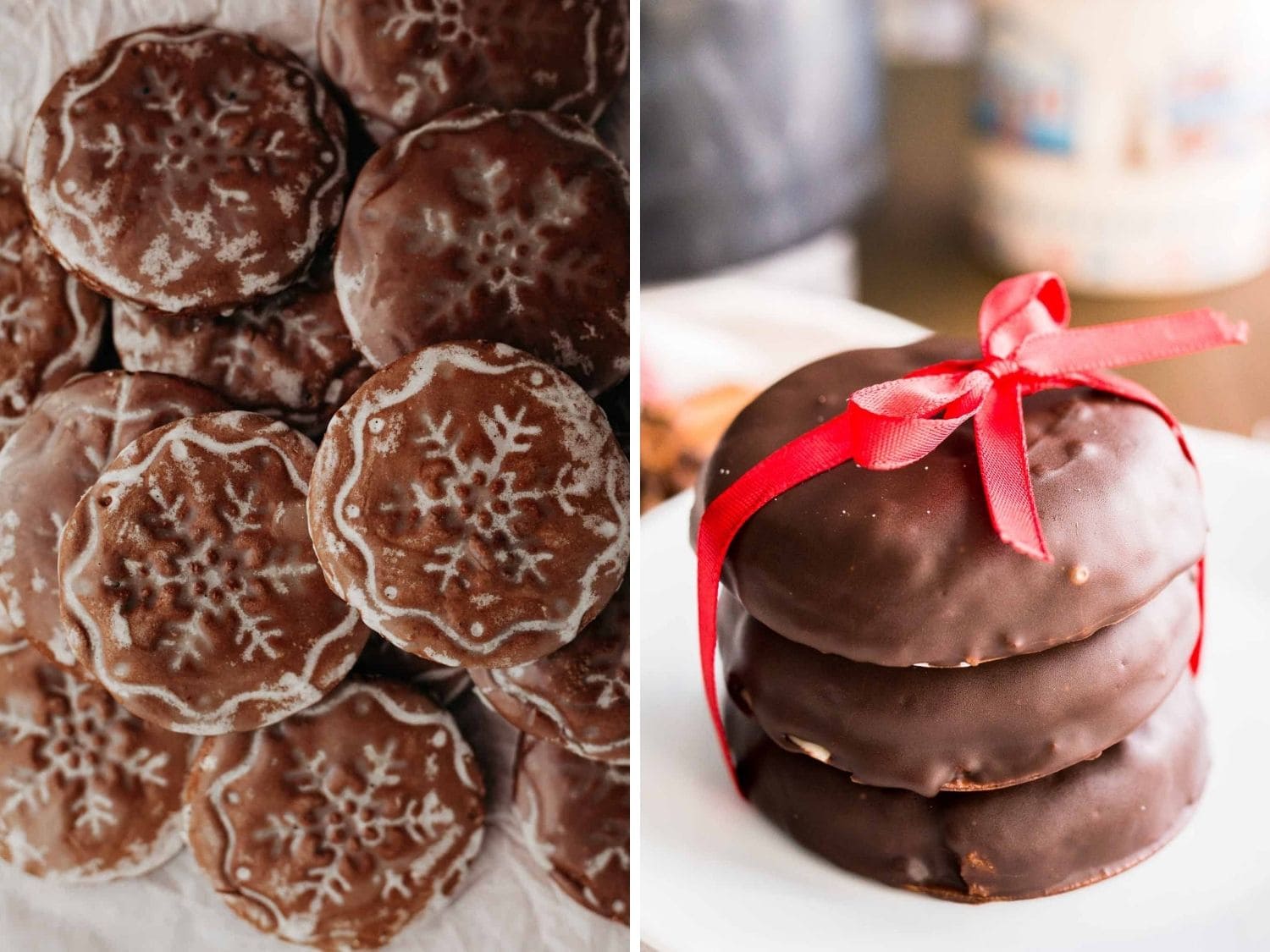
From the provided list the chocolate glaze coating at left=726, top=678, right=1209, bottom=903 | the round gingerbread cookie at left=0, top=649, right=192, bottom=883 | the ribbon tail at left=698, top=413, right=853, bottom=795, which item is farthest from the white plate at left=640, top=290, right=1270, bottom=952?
the round gingerbread cookie at left=0, top=649, right=192, bottom=883

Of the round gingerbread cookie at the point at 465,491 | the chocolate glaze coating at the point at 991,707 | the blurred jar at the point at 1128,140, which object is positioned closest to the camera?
the round gingerbread cookie at the point at 465,491

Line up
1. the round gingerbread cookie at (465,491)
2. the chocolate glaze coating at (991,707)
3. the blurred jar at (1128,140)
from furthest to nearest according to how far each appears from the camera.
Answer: the blurred jar at (1128,140), the chocolate glaze coating at (991,707), the round gingerbread cookie at (465,491)

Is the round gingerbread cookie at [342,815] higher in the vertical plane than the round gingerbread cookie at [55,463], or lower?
lower

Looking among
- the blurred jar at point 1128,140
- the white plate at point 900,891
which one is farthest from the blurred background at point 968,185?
the white plate at point 900,891

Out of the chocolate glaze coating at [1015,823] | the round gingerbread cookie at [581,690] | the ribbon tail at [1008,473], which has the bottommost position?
the chocolate glaze coating at [1015,823]

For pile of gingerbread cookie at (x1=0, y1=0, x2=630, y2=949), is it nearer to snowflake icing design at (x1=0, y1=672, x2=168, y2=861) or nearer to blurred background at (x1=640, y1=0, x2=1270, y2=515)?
snowflake icing design at (x1=0, y1=672, x2=168, y2=861)

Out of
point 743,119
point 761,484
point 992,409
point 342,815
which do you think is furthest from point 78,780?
point 743,119

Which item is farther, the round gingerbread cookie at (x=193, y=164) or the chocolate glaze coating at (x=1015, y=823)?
the chocolate glaze coating at (x=1015, y=823)

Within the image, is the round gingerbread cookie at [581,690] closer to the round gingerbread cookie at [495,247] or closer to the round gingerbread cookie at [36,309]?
the round gingerbread cookie at [495,247]
